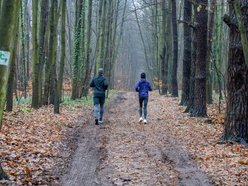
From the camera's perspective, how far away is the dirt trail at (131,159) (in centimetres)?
735

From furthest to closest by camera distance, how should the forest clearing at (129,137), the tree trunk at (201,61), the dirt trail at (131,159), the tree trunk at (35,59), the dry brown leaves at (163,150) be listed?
the tree trunk at (35,59) < the tree trunk at (201,61) < the dry brown leaves at (163,150) < the dirt trail at (131,159) < the forest clearing at (129,137)

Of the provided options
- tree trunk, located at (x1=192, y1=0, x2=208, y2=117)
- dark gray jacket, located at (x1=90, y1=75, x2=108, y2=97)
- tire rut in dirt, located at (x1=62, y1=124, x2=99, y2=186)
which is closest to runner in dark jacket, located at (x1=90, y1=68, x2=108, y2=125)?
dark gray jacket, located at (x1=90, y1=75, x2=108, y2=97)

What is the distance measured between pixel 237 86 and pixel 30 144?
19.0ft

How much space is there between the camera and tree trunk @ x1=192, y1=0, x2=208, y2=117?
15477mm

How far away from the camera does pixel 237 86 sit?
1029cm

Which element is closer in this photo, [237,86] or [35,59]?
[237,86]

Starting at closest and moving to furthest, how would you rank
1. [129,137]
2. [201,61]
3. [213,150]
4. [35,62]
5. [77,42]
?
1. [213,150]
2. [129,137]
3. [201,61]
4. [35,62]
5. [77,42]

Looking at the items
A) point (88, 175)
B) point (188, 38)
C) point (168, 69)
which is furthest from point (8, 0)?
point (168, 69)

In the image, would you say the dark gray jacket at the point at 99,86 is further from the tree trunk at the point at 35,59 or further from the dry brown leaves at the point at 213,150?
the tree trunk at the point at 35,59

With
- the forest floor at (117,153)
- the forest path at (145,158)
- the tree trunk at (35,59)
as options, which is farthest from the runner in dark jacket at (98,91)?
the tree trunk at (35,59)

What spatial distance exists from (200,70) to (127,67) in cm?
6223

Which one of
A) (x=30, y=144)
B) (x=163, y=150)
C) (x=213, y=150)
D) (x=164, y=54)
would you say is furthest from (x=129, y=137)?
(x=164, y=54)

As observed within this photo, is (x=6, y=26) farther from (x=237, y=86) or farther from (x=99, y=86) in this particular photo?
(x=99, y=86)

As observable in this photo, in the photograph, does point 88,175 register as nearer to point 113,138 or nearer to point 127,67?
point 113,138
